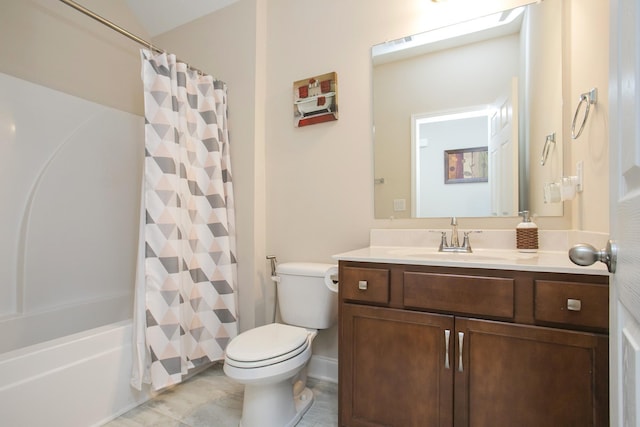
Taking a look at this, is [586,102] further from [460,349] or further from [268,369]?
[268,369]

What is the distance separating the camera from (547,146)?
1.46m

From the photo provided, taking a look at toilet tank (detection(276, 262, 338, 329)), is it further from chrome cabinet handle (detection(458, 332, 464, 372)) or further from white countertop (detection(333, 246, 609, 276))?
chrome cabinet handle (detection(458, 332, 464, 372))

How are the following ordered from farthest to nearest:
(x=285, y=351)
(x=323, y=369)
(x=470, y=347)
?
1. (x=323, y=369)
2. (x=285, y=351)
3. (x=470, y=347)

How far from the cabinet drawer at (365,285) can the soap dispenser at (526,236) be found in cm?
69

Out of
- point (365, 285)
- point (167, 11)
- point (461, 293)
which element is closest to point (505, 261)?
point (461, 293)

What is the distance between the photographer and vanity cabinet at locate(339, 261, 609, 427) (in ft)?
3.14

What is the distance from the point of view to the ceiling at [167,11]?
2.28m

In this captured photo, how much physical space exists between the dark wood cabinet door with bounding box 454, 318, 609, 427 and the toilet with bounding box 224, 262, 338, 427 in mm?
686

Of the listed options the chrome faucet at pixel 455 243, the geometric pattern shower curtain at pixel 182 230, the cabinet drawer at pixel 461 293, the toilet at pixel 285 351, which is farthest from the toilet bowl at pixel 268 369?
the chrome faucet at pixel 455 243

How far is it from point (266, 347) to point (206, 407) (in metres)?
0.65

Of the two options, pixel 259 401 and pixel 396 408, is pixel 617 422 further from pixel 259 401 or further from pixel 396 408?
pixel 259 401

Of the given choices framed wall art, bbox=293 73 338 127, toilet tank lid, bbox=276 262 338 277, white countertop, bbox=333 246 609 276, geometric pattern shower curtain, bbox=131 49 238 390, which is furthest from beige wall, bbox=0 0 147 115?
white countertop, bbox=333 246 609 276

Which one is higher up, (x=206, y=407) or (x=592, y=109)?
(x=592, y=109)

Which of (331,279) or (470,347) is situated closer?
(470,347)
